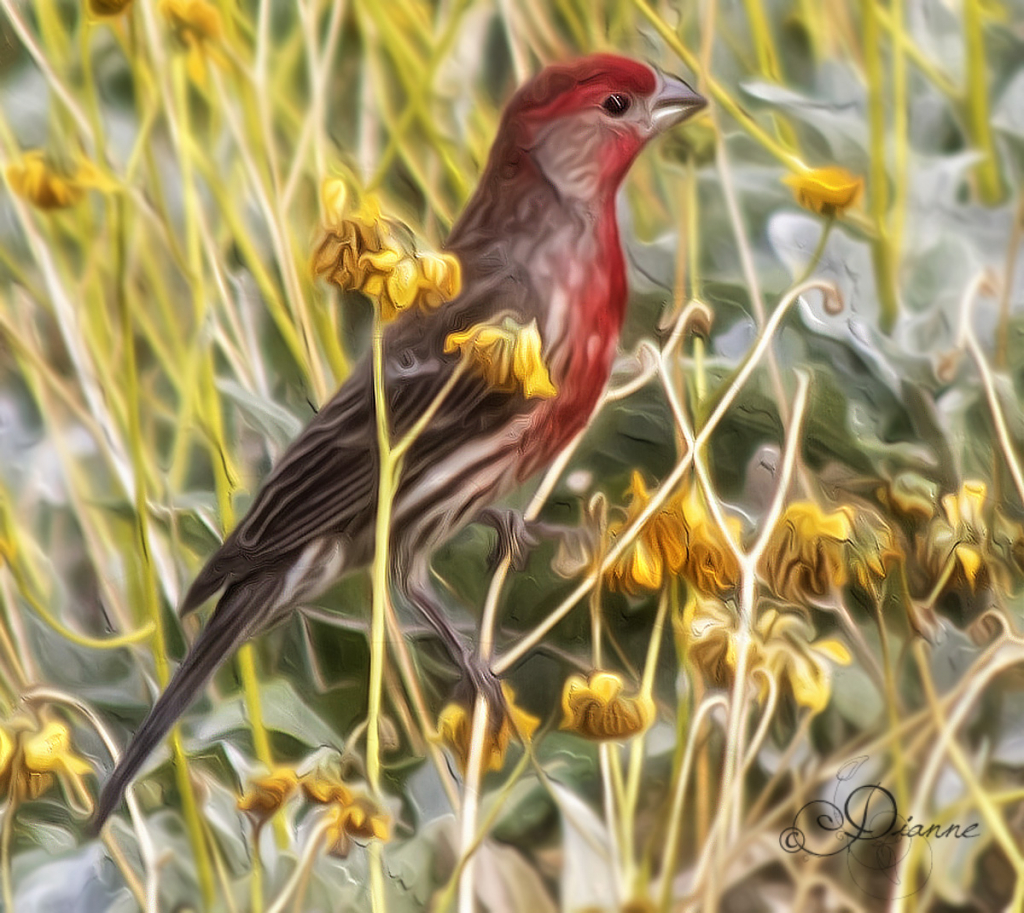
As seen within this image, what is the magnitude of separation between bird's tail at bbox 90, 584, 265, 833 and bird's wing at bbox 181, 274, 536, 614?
0.6 inches

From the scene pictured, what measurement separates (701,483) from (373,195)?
0.26 metres

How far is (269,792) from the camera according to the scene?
534 mm

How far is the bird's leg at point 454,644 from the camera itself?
523 millimetres

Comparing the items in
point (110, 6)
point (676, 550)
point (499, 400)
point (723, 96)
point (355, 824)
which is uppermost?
point (110, 6)

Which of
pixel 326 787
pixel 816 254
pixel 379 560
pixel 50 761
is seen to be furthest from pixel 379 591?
pixel 816 254

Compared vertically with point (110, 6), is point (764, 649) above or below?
below

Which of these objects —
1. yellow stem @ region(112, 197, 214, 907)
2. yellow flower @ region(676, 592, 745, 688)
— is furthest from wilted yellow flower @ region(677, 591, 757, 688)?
yellow stem @ region(112, 197, 214, 907)

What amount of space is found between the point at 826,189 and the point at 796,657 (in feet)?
0.91

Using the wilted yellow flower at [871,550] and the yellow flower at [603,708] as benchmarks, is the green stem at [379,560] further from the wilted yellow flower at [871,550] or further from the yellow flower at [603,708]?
the wilted yellow flower at [871,550]

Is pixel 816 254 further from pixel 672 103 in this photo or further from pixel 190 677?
pixel 190 677

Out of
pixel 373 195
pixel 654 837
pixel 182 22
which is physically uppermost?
pixel 182 22

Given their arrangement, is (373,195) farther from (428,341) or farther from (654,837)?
(654,837)

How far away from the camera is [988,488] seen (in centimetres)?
53

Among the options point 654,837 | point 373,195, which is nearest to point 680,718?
point 654,837
